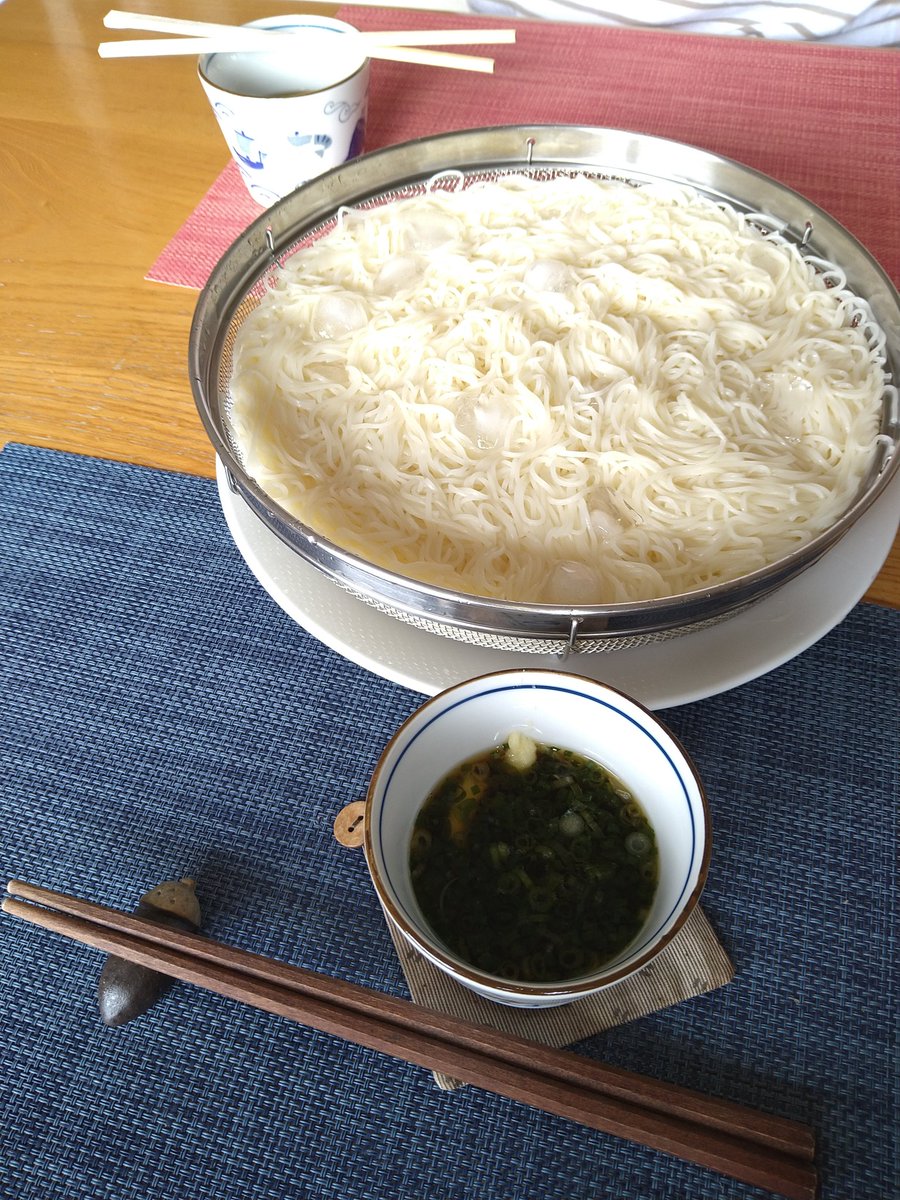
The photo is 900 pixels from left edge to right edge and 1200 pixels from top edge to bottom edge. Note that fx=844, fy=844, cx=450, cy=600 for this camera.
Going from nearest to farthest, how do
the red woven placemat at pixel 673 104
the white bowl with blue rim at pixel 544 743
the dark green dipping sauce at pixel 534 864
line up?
1. the white bowl with blue rim at pixel 544 743
2. the dark green dipping sauce at pixel 534 864
3. the red woven placemat at pixel 673 104

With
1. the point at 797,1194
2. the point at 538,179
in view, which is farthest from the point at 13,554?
Result: the point at 797,1194

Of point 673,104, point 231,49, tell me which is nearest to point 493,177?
point 231,49

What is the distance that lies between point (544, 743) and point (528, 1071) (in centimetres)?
40

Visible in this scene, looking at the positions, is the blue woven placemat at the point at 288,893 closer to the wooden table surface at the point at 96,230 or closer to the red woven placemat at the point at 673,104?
the wooden table surface at the point at 96,230

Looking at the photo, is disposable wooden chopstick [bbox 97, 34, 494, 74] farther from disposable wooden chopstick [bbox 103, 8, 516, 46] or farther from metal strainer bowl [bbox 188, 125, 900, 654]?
metal strainer bowl [bbox 188, 125, 900, 654]

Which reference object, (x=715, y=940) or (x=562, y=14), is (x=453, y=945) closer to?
(x=715, y=940)

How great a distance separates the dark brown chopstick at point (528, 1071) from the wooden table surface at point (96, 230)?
962mm

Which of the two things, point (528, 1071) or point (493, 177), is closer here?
point (528, 1071)

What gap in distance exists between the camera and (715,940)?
3.95ft

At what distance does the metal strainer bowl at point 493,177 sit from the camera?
3.76 feet

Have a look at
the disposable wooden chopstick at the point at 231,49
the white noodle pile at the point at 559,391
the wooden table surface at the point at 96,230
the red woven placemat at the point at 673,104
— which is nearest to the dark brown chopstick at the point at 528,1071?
the white noodle pile at the point at 559,391

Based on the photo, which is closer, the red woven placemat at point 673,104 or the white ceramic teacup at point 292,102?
the white ceramic teacup at point 292,102

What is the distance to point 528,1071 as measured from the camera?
101 cm

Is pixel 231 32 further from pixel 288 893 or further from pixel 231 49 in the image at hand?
pixel 288 893
